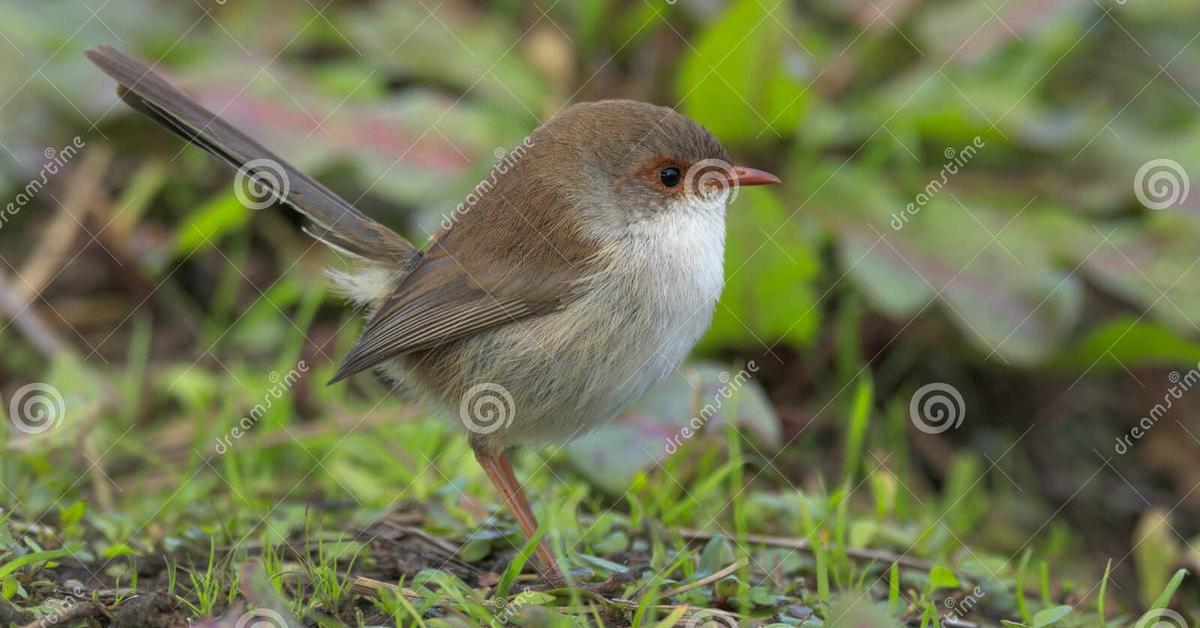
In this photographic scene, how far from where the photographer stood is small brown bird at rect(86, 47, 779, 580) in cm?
428

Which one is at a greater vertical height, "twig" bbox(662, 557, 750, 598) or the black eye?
the black eye

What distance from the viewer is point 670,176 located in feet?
14.6

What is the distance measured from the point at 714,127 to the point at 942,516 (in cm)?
230

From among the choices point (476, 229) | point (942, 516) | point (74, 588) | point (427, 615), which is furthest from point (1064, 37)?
point (74, 588)

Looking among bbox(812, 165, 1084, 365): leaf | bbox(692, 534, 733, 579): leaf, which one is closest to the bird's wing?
bbox(692, 534, 733, 579): leaf

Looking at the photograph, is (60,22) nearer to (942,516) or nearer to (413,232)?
(413,232)

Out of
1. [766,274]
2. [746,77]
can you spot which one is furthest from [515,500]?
[746,77]

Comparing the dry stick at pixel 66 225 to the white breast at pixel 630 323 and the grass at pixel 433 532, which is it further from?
the white breast at pixel 630 323

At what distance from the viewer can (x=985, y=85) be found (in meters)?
7.18

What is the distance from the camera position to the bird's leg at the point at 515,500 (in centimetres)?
410
